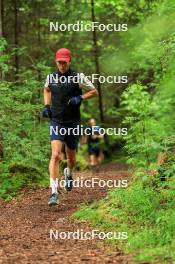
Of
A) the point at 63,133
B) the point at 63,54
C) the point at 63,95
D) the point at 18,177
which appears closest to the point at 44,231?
the point at 63,133

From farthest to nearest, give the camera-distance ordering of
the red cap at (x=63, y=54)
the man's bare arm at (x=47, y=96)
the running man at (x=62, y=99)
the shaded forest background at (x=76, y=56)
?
the shaded forest background at (x=76, y=56)
the man's bare arm at (x=47, y=96)
the running man at (x=62, y=99)
the red cap at (x=63, y=54)

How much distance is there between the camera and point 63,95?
9453 mm

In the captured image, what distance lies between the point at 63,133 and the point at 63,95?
0.62 m

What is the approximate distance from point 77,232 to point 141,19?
50.6ft

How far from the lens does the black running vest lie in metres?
9.40

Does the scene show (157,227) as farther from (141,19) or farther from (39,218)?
(141,19)

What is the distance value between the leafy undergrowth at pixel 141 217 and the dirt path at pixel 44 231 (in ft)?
0.74

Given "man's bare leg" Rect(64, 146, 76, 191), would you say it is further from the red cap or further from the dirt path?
the red cap

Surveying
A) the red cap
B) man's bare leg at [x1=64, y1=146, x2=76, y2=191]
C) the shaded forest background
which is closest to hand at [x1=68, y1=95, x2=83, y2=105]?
the red cap

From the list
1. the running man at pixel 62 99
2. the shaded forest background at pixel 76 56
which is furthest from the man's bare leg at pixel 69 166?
the shaded forest background at pixel 76 56

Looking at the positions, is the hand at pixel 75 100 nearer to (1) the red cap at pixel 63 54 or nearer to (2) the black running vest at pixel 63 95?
(2) the black running vest at pixel 63 95

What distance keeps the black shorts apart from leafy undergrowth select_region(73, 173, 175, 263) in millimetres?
1299

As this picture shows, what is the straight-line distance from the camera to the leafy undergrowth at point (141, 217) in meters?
6.38

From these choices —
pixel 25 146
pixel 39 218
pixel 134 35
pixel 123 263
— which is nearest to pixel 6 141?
pixel 25 146
